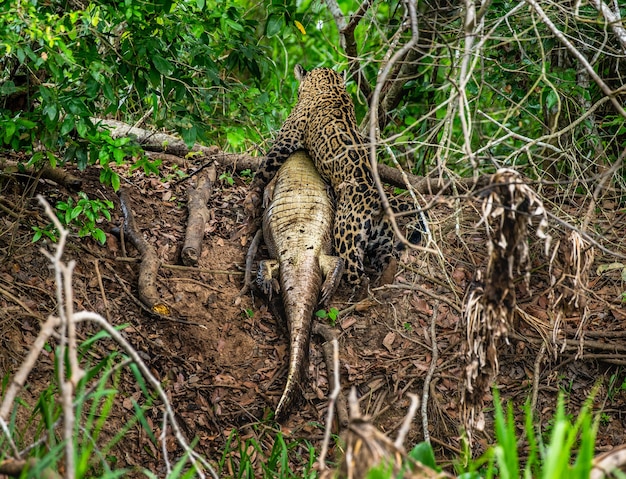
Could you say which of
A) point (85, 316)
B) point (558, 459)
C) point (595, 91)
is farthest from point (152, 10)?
point (595, 91)

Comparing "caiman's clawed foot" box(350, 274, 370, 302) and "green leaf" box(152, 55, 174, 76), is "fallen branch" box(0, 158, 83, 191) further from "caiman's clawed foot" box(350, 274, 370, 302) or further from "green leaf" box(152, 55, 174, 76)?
"caiman's clawed foot" box(350, 274, 370, 302)

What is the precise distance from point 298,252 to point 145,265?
1363 millimetres

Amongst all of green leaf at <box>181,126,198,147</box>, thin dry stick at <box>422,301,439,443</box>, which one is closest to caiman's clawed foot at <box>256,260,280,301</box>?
thin dry stick at <box>422,301,439,443</box>

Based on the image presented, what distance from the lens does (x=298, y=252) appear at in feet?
21.2

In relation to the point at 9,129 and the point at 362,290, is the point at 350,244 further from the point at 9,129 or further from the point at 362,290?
the point at 9,129

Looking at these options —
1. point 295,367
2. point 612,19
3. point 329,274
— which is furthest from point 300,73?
point 612,19

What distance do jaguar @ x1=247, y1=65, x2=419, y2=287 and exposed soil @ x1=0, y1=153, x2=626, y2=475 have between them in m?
0.32

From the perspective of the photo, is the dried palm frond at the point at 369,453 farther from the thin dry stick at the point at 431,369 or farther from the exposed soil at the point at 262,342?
the exposed soil at the point at 262,342

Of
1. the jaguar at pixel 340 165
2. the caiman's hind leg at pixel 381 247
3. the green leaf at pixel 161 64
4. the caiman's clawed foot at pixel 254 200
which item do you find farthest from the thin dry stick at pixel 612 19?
the caiman's clawed foot at pixel 254 200

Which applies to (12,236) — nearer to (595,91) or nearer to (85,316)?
(85,316)

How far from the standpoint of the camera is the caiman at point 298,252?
582 centimetres

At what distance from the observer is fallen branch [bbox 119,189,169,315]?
19.3 feet

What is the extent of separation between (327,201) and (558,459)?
502cm

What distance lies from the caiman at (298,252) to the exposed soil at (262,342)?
24cm
